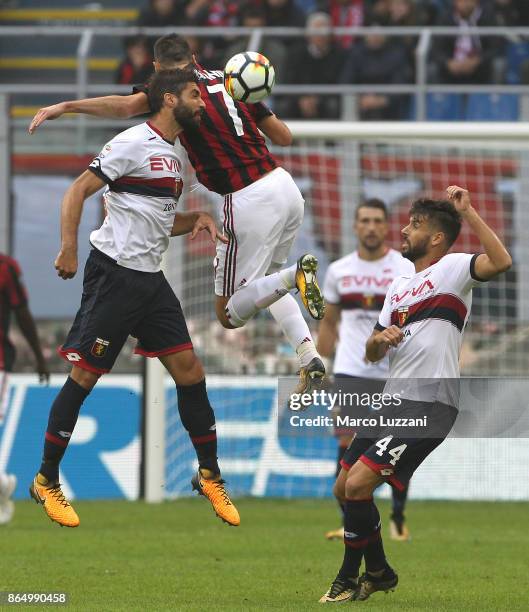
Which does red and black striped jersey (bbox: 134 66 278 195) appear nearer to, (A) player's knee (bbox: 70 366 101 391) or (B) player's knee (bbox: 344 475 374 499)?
(A) player's knee (bbox: 70 366 101 391)

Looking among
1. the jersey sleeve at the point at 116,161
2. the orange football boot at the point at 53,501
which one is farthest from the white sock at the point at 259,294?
the orange football boot at the point at 53,501

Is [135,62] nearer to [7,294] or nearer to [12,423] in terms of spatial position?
[12,423]

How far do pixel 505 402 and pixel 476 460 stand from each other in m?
6.54

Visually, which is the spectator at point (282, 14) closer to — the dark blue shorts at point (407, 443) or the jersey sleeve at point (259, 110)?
the jersey sleeve at point (259, 110)

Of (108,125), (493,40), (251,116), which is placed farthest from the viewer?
(493,40)

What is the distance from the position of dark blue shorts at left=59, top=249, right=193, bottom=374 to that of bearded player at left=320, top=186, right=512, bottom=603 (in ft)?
4.59

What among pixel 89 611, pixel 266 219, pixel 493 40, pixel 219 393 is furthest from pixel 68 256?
pixel 493 40

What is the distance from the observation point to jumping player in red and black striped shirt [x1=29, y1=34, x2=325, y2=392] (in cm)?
817

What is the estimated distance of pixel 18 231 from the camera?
15.5 meters

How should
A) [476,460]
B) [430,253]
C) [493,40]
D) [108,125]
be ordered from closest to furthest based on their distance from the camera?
[430,253] < [476,460] < [108,125] < [493,40]

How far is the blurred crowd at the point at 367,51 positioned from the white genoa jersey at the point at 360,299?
4782 millimetres

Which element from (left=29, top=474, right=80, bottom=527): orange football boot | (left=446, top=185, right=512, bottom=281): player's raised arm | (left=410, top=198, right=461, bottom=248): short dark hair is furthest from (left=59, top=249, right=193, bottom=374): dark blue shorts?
(left=446, top=185, right=512, bottom=281): player's raised arm

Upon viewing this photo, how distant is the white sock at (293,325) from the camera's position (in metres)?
8.49

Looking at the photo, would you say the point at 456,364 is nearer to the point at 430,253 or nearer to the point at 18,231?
the point at 430,253
